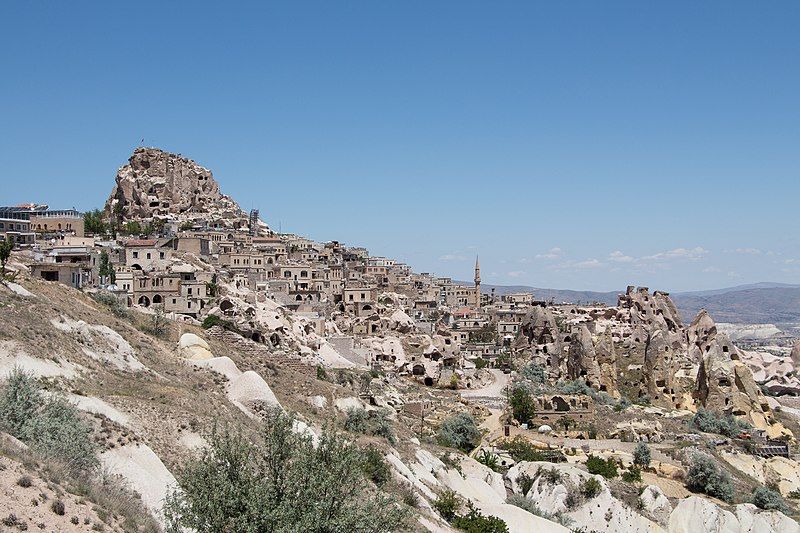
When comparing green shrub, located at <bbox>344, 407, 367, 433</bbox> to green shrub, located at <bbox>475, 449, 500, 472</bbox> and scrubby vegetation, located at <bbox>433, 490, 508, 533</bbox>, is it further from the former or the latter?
green shrub, located at <bbox>475, 449, 500, 472</bbox>

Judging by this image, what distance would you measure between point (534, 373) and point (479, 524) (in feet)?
115

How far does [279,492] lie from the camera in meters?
14.0


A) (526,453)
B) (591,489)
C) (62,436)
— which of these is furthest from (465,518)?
(62,436)

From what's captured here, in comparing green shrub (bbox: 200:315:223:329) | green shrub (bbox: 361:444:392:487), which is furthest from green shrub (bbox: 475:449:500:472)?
green shrub (bbox: 200:315:223:329)

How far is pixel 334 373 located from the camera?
43531 mm

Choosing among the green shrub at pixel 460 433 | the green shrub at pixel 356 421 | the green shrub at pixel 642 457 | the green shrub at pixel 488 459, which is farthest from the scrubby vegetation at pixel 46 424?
the green shrub at pixel 642 457

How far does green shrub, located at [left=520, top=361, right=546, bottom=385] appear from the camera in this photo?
58.3 m

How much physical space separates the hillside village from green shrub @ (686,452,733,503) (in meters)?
0.18

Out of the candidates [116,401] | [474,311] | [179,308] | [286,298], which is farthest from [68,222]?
[116,401]

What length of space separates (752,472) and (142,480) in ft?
106

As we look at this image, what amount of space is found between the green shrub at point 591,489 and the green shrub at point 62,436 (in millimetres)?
19879

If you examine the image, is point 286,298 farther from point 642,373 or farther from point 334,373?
point 642,373

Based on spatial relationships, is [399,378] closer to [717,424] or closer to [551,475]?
[717,424]

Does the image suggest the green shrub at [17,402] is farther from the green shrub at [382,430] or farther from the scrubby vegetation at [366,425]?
the green shrub at [382,430]
